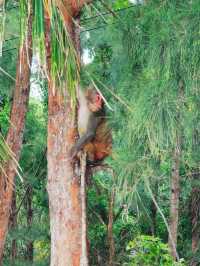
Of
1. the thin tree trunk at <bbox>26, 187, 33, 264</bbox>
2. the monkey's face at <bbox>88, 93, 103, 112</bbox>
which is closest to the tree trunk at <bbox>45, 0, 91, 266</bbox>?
the monkey's face at <bbox>88, 93, 103, 112</bbox>

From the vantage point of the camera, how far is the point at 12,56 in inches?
245

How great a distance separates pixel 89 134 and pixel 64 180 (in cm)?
26

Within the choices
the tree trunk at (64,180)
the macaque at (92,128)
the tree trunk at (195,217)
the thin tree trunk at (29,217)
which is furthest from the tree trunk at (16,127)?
the thin tree trunk at (29,217)

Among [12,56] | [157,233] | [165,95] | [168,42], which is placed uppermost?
[12,56]

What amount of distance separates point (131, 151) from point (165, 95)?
387 mm

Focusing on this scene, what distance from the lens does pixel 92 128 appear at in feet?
9.71

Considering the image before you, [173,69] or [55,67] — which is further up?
[173,69]

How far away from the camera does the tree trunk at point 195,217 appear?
595 centimetres

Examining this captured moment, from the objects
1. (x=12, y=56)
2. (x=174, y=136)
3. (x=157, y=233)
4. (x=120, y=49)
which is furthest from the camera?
(x=157, y=233)

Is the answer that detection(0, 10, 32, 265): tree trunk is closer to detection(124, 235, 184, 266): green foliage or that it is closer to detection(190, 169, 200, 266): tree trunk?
detection(124, 235, 184, 266): green foliage

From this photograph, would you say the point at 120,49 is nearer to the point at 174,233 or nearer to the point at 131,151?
the point at 131,151

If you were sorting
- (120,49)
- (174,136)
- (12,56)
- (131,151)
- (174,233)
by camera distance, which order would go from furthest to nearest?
(12,56) → (174,233) → (120,49) → (131,151) → (174,136)

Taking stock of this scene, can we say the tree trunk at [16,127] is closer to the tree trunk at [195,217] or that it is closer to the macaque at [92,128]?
the macaque at [92,128]

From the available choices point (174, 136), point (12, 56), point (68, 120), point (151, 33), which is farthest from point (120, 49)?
point (12, 56)
